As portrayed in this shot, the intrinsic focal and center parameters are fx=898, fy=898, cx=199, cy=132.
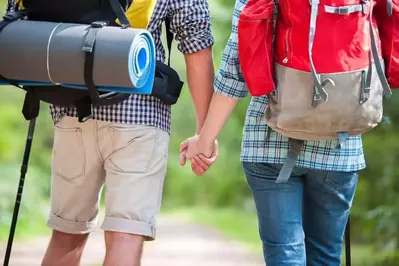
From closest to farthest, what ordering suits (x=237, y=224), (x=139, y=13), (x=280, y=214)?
1. (x=139, y=13)
2. (x=280, y=214)
3. (x=237, y=224)

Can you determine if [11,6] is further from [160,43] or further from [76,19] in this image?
[160,43]

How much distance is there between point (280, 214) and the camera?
3.59m

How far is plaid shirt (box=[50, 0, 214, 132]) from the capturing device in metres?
3.61

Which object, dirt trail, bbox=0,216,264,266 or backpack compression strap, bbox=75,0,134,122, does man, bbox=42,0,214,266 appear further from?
dirt trail, bbox=0,216,264,266

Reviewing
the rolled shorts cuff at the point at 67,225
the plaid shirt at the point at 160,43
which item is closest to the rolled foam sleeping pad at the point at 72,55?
the plaid shirt at the point at 160,43

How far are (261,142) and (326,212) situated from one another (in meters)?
0.41

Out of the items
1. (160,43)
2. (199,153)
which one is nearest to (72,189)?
Result: (199,153)

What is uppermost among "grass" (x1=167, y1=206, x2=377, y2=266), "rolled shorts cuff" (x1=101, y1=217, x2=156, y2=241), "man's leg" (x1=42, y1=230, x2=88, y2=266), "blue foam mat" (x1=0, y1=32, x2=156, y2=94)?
"blue foam mat" (x1=0, y1=32, x2=156, y2=94)

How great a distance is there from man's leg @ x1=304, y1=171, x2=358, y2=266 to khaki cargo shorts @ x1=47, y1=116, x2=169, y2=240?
0.63 metres

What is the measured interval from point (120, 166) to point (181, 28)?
0.64m

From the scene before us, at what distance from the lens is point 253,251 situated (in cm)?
844

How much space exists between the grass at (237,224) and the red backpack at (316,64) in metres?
3.33

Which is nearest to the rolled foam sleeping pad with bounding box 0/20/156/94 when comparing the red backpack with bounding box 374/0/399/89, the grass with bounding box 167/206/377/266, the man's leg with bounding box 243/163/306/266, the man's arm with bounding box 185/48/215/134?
the man's arm with bounding box 185/48/215/134

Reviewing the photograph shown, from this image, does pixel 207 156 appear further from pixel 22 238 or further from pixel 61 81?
pixel 22 238
